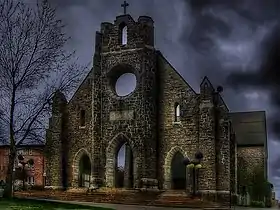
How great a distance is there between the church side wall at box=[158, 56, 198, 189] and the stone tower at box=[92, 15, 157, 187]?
0.55 meters

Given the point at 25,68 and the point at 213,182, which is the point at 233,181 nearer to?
the point at 213,182

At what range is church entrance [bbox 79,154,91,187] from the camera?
1614 inches

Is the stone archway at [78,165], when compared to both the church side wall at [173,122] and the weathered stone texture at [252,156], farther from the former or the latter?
the weathered stone texture at [252,156]

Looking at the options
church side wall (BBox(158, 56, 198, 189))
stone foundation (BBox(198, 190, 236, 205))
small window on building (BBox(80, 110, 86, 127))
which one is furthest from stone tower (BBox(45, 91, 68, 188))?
stone foundation (BBox(198, 190, 236, 205))

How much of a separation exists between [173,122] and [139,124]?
221cm

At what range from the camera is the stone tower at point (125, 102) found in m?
37.6

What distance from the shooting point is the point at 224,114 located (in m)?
36.4

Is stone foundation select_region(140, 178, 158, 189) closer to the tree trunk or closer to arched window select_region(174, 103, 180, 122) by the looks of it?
arched window select_region(174, 103, 180, 122)

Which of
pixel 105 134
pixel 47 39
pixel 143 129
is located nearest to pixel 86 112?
pixel 105 134

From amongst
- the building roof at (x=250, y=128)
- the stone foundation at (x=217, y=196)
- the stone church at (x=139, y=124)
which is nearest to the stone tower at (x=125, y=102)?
the stone church at (x=139, y=124)

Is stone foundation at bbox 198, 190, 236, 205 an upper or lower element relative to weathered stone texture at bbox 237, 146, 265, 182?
lower

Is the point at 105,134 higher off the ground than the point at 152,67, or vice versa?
the point at 152,67

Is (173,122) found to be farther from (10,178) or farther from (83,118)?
(10,178)

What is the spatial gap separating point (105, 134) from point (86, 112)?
8.41 feet
